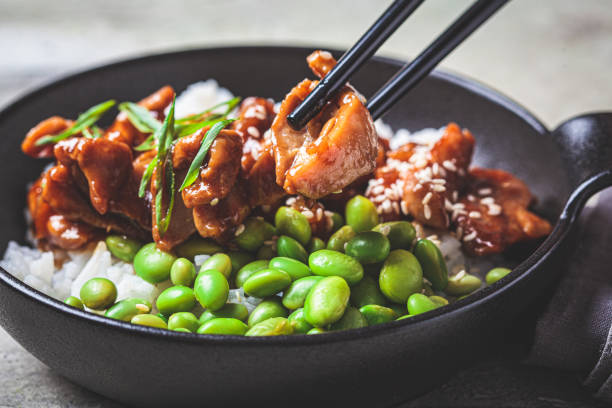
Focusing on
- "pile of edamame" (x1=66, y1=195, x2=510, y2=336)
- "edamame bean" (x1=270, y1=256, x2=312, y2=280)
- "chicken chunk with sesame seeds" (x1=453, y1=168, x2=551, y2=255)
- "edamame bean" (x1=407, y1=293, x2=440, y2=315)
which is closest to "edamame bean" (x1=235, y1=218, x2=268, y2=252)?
"pile of edamame" (x1=66, y1=195, x2=510, y2=336)

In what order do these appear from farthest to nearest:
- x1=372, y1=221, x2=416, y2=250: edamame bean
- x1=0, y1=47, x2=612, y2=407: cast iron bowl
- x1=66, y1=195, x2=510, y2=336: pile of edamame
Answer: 1. x1=372, y1=221, x2=416, y2=250: edamame bean
2. x1=66, y1=195, x2=510, y2=336: pile of edamame
3. x1=0, y1=47, x2=612, y2=407: cast iron bowl

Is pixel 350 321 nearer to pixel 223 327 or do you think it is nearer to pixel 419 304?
pixel 419 304

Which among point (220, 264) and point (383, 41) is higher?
point (383, 41)

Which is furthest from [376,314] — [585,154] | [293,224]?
[585,154]

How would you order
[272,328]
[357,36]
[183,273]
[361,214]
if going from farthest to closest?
[357,36], [361,214], [183,273], [272,328]

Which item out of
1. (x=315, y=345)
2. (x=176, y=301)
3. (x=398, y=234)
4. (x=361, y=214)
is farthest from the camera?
(x=361, y=214)

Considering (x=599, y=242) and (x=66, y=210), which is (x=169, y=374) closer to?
(x=66, y=210)

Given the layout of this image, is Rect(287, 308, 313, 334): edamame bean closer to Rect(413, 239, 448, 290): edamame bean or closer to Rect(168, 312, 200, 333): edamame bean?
Rect(168, 312, 200, 333): edamame bean

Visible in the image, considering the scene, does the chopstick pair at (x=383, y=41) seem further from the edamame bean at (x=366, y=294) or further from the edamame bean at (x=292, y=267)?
the edamame bean at (x=366, y=294)
